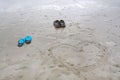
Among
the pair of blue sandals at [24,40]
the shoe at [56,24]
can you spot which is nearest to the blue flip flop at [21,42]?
the pair of blue sandals at [24,40]

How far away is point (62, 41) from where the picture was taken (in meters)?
2.53

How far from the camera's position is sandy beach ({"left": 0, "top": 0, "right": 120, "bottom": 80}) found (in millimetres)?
1976

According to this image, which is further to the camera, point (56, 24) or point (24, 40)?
point (56, 24)

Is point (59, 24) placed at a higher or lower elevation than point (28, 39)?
A: higher

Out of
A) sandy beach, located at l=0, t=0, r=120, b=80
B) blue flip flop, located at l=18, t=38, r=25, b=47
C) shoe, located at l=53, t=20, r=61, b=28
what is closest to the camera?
sandy beach, located at l=0, t=0, r=120, b=80

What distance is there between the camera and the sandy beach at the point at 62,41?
1.98 m

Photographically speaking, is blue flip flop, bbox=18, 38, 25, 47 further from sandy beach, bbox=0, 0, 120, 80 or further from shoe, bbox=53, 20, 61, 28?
shoe, bbox=53, 20, 61, 28

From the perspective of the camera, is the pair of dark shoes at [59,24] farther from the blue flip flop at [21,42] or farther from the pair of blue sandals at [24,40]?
the blue flip flop at [21,42]

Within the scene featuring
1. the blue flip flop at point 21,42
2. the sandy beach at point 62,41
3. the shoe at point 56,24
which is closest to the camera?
the sandy beach at point 62,41

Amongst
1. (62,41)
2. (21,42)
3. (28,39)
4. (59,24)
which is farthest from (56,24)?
(21,42)

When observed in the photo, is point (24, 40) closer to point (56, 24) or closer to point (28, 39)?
point (28, 39)

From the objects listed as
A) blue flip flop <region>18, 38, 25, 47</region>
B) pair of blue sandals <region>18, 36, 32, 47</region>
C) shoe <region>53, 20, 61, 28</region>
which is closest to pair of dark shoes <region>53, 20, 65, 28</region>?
shoe <region>53, 20, 61, 28</region>

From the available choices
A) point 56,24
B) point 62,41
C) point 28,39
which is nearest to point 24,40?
point 28,39

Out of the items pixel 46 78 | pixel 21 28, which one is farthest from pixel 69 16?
pixel 46 78
